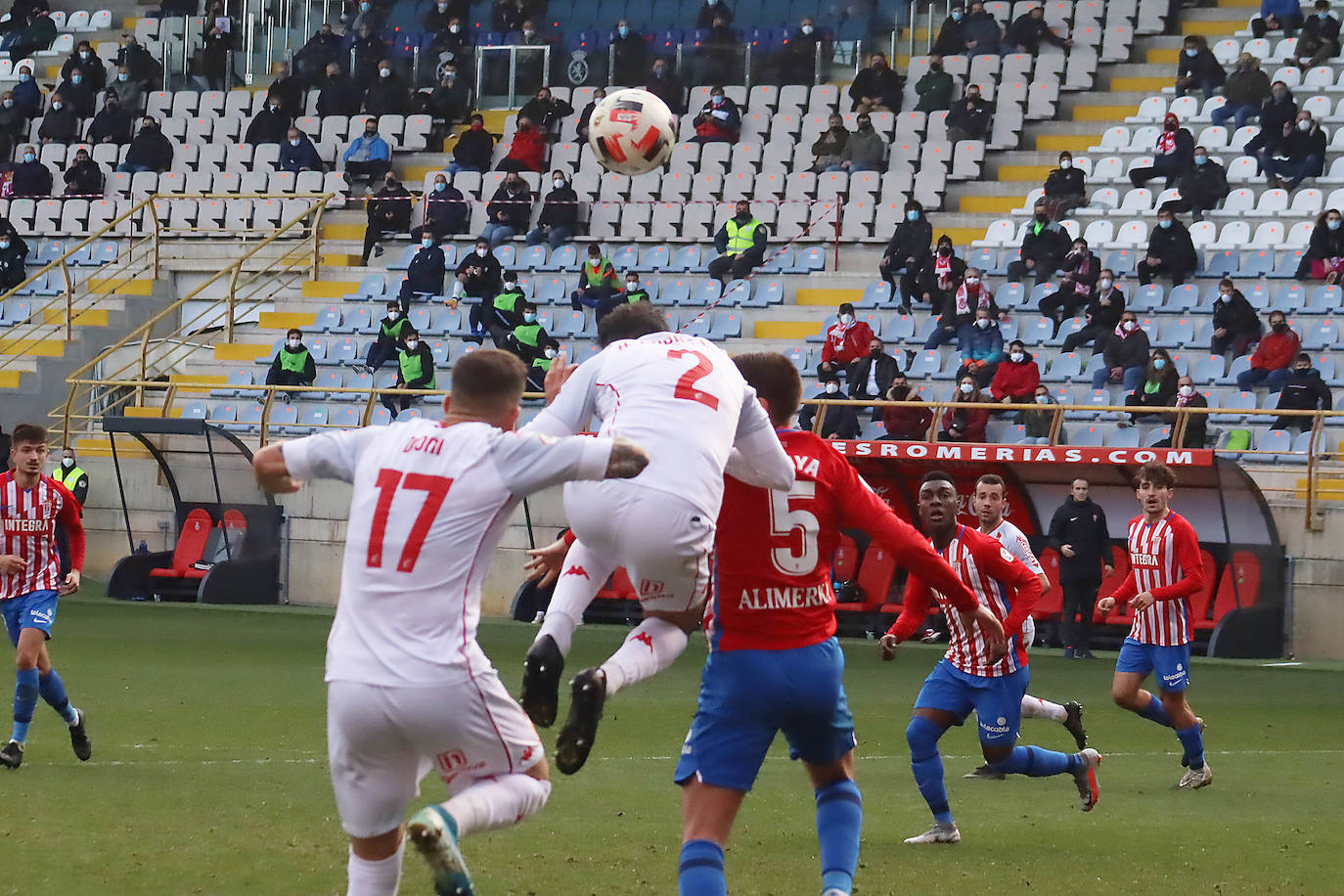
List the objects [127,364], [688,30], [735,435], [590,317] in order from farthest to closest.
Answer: [688,30], [127,364], [590,317], [735,435]

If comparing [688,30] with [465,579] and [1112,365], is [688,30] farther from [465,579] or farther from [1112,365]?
[465,579]

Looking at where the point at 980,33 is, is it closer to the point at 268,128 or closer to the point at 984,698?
the point at 268,128

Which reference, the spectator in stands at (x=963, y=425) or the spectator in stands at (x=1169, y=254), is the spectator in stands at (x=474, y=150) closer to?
the spectator in stands at (x=1169, y=254)

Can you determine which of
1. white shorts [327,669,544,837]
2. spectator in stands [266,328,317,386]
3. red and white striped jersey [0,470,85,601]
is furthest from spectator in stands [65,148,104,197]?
white shorts [327,669,544,837]

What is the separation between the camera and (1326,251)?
66.9ft

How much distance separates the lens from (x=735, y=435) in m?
5.98

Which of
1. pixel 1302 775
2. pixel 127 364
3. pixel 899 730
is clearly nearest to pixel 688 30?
pixel 127 364

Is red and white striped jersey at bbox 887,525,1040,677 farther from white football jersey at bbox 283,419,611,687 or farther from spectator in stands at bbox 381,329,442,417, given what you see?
spectator in stands at bbox 381,329,442,417

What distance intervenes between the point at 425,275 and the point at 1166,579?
1531cm

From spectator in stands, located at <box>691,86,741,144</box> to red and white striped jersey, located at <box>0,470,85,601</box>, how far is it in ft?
54.0

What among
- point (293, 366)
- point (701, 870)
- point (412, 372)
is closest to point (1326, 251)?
point (412, 372)

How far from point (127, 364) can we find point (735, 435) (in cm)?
2010

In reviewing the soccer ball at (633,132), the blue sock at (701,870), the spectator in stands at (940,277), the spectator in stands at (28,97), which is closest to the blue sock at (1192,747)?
the soccer ball at (633,132)

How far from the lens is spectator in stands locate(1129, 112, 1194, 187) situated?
2255 cm
